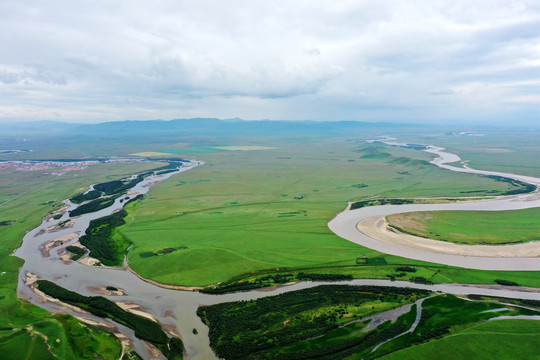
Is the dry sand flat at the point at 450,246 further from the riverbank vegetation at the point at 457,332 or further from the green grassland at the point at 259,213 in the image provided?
the riverbank vegetation at the point at 457,332

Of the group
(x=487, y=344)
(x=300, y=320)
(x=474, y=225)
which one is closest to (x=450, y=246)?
(x=474, y=225)

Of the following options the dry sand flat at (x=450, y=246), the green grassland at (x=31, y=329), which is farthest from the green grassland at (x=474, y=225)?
the green grassland at (x=31, y=329)

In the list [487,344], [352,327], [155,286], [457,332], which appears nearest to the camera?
[487,344]

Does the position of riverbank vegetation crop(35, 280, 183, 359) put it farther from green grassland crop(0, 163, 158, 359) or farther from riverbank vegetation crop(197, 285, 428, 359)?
riverbank vegetation crop(197, 285, 428, 359)

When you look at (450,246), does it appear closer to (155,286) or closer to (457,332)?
(457,332)

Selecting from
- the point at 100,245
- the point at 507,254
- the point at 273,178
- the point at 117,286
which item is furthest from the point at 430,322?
the point at 273,178

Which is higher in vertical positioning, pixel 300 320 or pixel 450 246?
pixel 450 246
